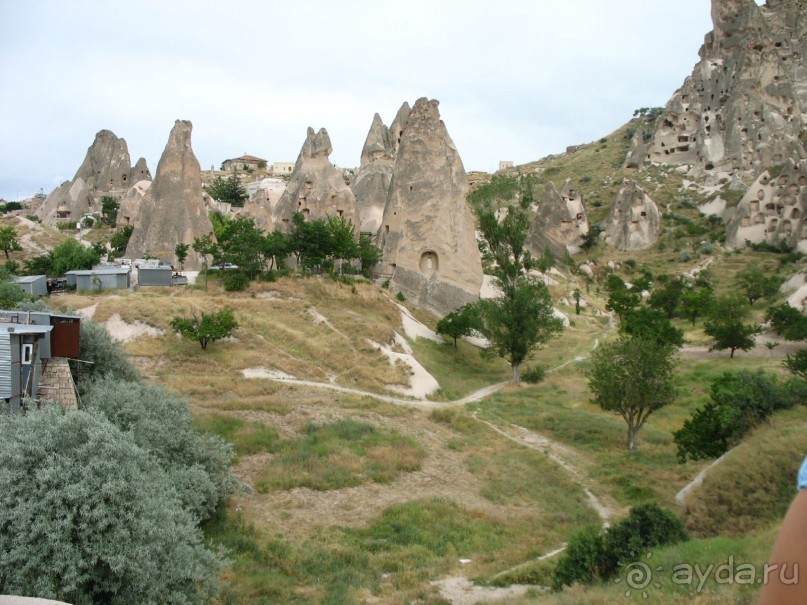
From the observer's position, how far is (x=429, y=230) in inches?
1270

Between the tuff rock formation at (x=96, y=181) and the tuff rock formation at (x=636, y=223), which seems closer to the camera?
the tuff rock formation at (x=636, y=223)

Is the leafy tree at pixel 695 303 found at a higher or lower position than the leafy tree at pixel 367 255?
lower

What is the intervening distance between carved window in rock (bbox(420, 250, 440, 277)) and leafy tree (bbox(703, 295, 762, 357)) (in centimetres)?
1284

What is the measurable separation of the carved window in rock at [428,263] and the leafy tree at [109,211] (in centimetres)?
2882

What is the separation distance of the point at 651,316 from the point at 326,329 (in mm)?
14625

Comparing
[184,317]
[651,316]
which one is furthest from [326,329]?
[651,316]

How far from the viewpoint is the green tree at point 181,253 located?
31250 millimetres

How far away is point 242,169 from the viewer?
105 meters

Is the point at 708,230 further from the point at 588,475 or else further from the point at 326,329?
the point at 588,475

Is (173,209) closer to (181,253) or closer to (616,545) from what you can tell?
(181,253)

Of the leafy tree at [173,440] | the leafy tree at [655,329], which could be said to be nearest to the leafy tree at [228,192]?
the leafy tree at [655,329]

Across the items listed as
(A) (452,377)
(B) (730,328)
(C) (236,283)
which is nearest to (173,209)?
(C) (236,283)

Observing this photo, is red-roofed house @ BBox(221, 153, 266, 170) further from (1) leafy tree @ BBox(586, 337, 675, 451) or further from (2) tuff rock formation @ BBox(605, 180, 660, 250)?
(1) leafy tree @ BBox(586, 337, 675, 451)

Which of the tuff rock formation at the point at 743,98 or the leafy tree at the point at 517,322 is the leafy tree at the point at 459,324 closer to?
the leafy tree at the point at 517,322
